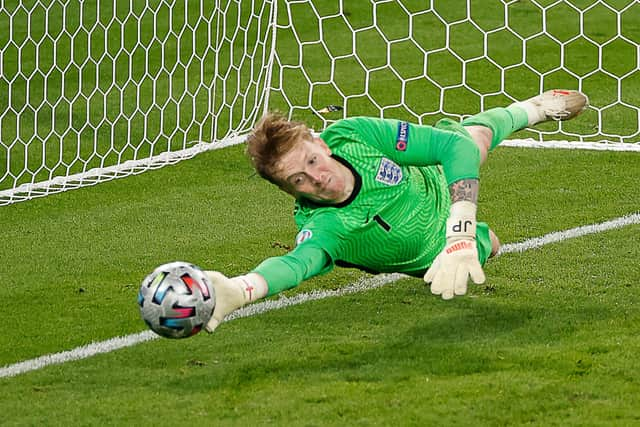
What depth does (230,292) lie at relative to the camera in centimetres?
476

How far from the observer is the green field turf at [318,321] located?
4555 millimetres

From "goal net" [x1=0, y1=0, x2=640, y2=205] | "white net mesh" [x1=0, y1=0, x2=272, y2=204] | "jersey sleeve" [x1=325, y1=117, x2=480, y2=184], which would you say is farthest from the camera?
"goal net" [x1=0, y1=0, x2=640, y2=205]

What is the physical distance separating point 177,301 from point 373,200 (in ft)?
3.45

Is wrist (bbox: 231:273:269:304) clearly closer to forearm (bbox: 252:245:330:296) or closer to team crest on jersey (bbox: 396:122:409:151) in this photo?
forearm (bbox: 252:245:330:296)

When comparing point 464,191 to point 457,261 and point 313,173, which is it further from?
point 313,173

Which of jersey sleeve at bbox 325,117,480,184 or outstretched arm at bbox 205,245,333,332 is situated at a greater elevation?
jersey sleeve at bbox 325,117,480,184

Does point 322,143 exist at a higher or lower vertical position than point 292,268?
higher

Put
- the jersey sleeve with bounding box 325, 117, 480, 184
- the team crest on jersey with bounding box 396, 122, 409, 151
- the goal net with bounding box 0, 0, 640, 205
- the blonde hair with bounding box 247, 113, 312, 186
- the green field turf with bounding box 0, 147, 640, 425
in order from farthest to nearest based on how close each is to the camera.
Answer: the goal net with bounding box 0, 0, 640, 205, the team crest on jersey with bounding box 396, 122, 409, 151, the jersey sleeve with bounding box 325, 117, 480, 184, the blonde hair with bounding box 247, 113, 312, 186, the green field turf with bounding box 0, 147, 640, 425

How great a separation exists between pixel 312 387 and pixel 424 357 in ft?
1.73

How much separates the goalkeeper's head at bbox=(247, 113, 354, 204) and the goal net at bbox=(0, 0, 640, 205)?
3.72 m

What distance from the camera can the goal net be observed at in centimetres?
950

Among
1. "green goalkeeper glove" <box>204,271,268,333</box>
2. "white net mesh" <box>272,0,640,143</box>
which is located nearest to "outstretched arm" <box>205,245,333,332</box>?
"green goalkeeper glove" <box>204,271,268,333</box>

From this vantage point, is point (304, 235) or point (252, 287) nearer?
point (252, 287)

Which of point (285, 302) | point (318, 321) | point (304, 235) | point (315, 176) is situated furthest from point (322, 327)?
point (315, 176)
